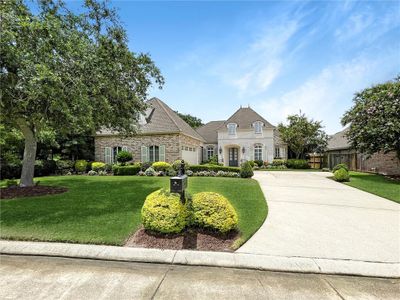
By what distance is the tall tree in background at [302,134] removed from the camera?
2695 cm

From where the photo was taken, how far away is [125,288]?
317 cm

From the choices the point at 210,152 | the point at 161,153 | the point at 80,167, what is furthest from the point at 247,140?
the point at 80,167

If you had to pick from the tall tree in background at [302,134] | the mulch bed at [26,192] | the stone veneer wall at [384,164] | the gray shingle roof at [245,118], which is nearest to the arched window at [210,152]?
the gray shingle roof at [245,118]

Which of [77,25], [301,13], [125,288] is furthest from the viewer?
[77,25]

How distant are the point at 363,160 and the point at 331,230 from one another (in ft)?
65.6

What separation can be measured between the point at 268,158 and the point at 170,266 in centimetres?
2467

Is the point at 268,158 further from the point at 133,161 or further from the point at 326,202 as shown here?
the point at 326,202

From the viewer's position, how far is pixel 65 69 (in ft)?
26.0

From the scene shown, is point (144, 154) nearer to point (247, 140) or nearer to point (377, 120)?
point (247, 140)

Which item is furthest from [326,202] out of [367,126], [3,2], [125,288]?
[3,2]

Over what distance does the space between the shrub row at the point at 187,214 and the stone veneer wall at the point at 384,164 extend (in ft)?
53.6

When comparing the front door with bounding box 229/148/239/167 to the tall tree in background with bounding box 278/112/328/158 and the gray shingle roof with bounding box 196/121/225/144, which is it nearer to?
the gray shingle roof with bounding box 196/121/225/144

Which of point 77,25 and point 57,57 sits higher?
point 77,25

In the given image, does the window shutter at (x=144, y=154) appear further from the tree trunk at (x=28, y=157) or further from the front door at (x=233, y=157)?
the front door at (x=233, y=157)
